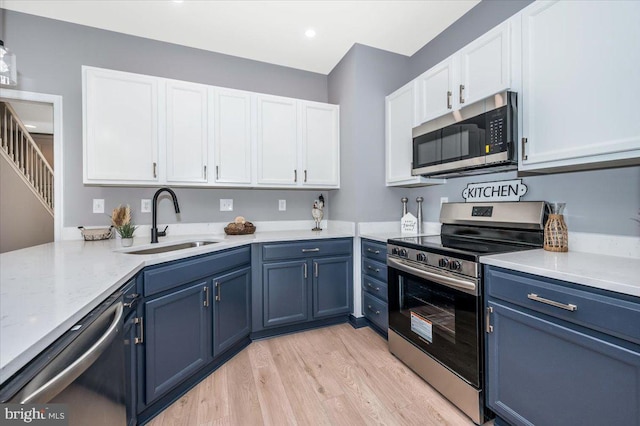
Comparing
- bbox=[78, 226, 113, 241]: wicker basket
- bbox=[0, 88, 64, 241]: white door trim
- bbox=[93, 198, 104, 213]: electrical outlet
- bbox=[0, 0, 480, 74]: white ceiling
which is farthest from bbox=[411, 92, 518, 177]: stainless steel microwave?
bbox=[0, 88, 64, 241]: white door trim

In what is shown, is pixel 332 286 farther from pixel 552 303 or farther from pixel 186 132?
pixel 186 132

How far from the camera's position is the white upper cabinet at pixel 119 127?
6.89ft

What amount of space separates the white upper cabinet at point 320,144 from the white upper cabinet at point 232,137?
0.56 m

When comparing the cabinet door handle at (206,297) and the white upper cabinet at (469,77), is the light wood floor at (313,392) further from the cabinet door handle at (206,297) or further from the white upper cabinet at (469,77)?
the white upper cabinet at (469,77)

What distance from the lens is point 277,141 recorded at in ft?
8.92

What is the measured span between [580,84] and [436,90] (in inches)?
38.5

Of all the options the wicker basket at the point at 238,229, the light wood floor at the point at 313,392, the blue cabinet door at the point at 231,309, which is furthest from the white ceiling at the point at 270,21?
the light wood floor at the point at 313,392

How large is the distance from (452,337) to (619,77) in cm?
150

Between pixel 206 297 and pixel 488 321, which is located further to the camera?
pixel 206 297

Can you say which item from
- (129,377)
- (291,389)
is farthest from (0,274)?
(291,389)

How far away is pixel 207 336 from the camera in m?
1.85

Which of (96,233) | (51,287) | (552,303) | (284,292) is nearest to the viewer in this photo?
(51,287)

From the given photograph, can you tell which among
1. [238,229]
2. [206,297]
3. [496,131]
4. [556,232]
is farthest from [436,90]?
[206,297]

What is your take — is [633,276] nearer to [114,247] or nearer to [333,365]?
[333,365]
